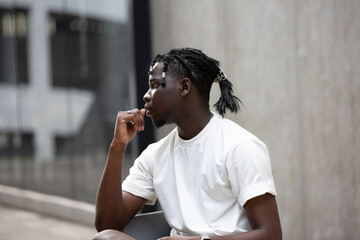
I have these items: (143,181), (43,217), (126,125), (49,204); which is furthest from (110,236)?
(49,204)

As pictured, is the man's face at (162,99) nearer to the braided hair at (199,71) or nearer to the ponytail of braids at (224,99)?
the braided hair at (199,71)

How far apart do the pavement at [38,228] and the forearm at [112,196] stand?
3.23 meters

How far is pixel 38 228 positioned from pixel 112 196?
13.4 feet

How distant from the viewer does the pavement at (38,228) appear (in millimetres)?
5777

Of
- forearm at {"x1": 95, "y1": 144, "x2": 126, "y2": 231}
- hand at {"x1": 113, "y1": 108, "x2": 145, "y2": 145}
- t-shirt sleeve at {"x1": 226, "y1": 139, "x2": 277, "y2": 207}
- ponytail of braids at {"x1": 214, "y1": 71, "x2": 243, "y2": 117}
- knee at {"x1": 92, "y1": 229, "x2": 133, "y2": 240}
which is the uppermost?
ponytail of braids at {"x1": 214, "y1": 71, "x2": 243, "y2": 117}

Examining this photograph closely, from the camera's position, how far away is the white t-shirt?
2113 mm

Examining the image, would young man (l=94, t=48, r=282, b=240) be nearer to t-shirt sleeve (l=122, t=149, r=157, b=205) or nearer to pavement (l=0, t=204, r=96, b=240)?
t-shirt sleeve (l=122, t=149, r=157, b=205)

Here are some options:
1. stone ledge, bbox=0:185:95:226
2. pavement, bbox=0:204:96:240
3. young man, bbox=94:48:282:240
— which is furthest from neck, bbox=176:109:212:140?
stone ledge, bbox=0:185:95:226

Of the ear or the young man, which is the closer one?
the young man

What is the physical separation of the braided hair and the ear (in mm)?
24

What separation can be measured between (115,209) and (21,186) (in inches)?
238

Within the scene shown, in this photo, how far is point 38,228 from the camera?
621 centimetres

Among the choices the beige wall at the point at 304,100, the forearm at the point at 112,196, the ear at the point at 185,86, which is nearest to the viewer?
the ear at the point at 185,86

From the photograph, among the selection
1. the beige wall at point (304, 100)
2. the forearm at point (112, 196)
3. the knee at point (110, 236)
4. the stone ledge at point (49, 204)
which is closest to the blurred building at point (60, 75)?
the stone ledge at point (49, 204)
